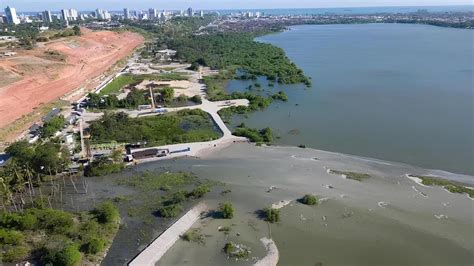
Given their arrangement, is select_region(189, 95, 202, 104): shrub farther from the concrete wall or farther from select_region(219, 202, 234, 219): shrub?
select_region(219, 202, 234, 219): shrub

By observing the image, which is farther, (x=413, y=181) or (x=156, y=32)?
(x=156, y=32)

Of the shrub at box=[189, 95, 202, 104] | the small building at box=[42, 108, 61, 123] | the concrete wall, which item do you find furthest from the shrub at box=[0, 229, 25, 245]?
the shrub at box=[189, 95, 202, 104]

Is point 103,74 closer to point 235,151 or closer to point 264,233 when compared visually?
point 235,151

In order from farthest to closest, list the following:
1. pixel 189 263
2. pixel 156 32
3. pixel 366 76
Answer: pixel 156 32 → pixel 366 76 → pixel 189 263

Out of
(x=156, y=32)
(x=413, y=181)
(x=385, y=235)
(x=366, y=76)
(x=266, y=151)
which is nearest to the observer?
(x=385, y=235)

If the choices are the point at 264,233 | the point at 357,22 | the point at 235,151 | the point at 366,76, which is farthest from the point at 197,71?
the point at 357,22

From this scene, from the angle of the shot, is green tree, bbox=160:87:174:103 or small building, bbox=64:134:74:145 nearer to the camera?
small building, bbox=64:134:74:145

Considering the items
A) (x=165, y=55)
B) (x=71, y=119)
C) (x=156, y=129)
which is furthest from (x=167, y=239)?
(x=165, y=55)

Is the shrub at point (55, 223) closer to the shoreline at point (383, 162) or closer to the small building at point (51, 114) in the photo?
the shoreline at point (383, 162)

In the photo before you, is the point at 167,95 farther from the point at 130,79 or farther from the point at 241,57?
the point at 241,57
